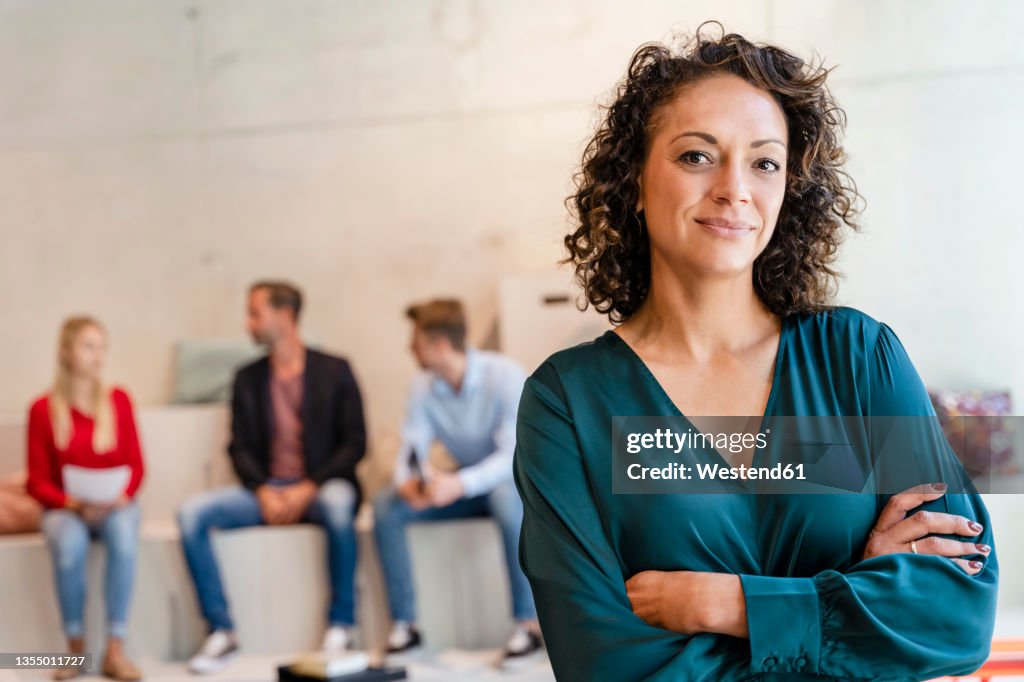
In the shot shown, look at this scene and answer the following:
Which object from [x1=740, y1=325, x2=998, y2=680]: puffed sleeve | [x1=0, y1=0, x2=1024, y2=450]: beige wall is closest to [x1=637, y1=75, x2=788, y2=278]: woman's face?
[x1=740, y1=325, x2=998, y2=680]: puffed sleeve

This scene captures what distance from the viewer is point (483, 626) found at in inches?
155

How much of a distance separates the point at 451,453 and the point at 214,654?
1.11m

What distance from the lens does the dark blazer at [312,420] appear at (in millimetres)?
4109

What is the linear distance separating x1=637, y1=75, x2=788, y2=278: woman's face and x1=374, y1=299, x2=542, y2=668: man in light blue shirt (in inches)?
104

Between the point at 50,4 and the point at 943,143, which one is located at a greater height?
the point at 50,4

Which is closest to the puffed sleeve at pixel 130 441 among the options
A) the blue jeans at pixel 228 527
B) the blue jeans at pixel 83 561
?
the blue jeans at pixel 83 561

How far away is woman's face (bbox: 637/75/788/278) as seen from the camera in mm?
1125

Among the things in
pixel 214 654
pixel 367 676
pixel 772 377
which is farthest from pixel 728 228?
pixel 214 654

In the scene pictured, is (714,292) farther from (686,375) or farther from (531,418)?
(531,418)

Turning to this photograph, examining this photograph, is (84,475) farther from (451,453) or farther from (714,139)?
(714,139)

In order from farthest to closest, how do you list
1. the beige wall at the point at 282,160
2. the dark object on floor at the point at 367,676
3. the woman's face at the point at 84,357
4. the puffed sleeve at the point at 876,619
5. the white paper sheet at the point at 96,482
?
1. the beige wall at the point at 282,160
2. the woman's face at the point at 84,357
3. the white paper sheet at the point at 96,482
4. the dark object on floor at the point at 367,676
5. the puffed sleeve at the point at 876,619

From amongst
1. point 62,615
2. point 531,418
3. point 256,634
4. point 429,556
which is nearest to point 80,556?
point 62,615

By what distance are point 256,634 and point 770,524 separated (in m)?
3.23

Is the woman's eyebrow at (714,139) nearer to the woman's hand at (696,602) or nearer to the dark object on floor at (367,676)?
the woman's hand at (696,602)
